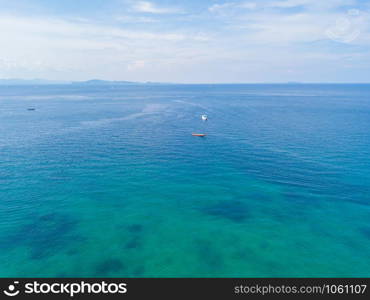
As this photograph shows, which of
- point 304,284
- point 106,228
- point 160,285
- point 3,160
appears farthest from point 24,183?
point 304,284

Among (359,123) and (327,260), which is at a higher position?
(359,123)

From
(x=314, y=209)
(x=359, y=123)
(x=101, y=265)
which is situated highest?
(x=359, y=123)

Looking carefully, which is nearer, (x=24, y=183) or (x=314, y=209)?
(x=314, y=209)

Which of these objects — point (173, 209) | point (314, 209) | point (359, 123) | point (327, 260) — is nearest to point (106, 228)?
point (173, 209)

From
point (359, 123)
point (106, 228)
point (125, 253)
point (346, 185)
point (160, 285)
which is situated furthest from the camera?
point (359, 123)

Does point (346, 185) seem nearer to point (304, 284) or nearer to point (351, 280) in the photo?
point (351, 280)

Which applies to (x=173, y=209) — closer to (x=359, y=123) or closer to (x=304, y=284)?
(x=304, y=284)

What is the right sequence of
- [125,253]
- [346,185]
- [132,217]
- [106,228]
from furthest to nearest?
[346,185], [132,217], [106,228], [125,253]
